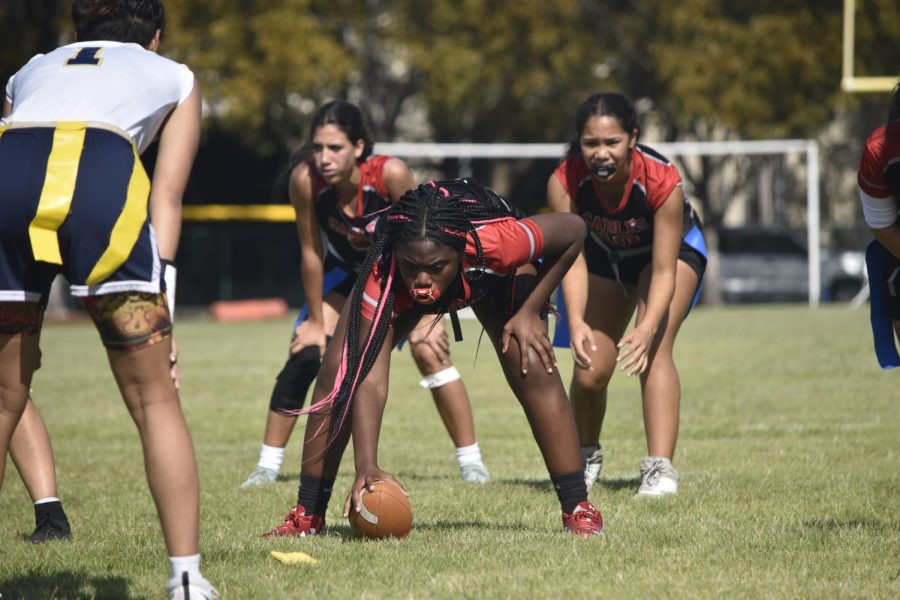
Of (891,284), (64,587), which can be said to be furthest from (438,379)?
(64,587)

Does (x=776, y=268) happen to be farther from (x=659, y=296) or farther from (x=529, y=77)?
(x=659, y=296)

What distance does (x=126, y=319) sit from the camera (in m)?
3.96

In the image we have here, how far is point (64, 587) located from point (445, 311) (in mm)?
1840

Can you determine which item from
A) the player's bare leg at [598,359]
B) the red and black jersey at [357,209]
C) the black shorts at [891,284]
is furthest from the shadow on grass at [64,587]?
the black shorts at [891,284]

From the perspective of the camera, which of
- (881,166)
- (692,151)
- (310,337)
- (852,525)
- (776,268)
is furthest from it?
(776,268)

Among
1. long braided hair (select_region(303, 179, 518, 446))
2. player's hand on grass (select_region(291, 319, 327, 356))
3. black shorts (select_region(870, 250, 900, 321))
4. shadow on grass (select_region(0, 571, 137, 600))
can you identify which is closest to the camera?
shadow on grass (select_region(0, 571, 137, 600))

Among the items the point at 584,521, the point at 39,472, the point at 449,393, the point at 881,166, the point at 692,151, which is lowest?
the point at 692,151

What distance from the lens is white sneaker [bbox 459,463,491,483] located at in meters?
7.52

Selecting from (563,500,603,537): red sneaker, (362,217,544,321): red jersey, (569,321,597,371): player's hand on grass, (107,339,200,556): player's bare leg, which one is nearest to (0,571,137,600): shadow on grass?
(107,339,200,556): player's bare leg

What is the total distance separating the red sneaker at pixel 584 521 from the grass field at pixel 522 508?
0.20 ft

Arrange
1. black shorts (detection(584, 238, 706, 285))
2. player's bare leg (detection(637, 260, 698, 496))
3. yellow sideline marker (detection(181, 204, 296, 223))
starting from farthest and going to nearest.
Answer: yellow sideline marker (detection(181, 204, 296, 223))
black shorts (detection(584, 238, 706, 285))
player's bare leg (detection(637, 260, 698, 496))

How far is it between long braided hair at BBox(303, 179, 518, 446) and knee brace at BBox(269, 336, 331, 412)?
2108mm

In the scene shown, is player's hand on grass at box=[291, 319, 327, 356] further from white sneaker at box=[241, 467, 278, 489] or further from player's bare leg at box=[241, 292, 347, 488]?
white sneaker at box=[241, 467, 278, 489]

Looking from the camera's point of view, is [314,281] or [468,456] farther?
[468,456]
